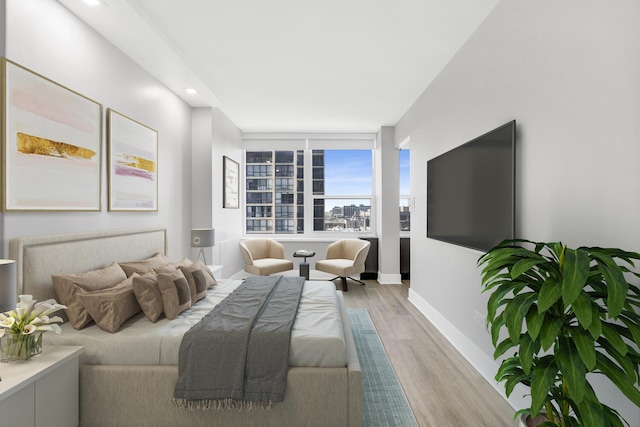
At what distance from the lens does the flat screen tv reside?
2377 mm

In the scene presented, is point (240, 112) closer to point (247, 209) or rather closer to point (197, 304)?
point (247, 209)

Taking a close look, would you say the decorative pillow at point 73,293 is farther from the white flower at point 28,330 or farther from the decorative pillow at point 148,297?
the white flower at point 28,330

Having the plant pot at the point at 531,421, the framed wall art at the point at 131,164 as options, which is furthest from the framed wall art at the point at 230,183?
the plant pot at the point at 531,421

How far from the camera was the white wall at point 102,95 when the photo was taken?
2.16 m

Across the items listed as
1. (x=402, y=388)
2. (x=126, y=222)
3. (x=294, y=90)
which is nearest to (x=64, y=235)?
(x=126, y=222)

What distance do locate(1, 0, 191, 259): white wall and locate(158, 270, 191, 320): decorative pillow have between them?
2.59ft

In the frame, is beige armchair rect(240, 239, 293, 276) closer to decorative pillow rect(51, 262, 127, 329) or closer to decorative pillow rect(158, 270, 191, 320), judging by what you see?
decorative pillow rect(158, 270, 191, 320)

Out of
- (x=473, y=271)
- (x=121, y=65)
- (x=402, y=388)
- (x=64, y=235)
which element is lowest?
(x=402, y=388)

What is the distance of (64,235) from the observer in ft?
7.91

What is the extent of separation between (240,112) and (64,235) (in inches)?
136

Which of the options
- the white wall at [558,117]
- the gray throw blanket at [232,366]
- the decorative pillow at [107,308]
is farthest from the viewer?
the decorative pillow at [107,308]

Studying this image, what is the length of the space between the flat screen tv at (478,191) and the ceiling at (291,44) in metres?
0.99

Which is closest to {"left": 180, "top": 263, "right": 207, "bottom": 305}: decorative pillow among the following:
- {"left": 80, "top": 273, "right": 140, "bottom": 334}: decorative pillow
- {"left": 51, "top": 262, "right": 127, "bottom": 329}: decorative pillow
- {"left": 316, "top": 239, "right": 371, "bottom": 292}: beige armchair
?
{"left": 80, "top": 273, "right": 140, "bottom": 334}: decorative pillow

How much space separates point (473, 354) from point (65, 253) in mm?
3233
